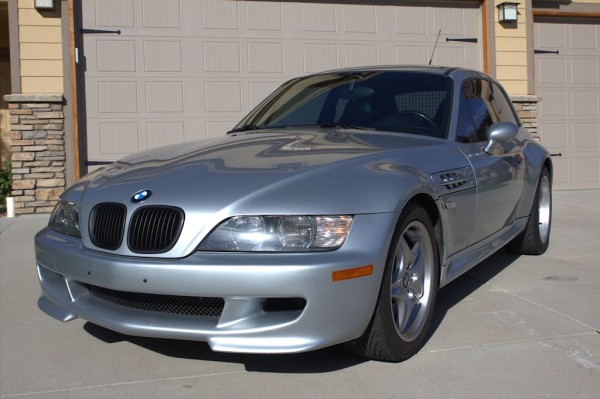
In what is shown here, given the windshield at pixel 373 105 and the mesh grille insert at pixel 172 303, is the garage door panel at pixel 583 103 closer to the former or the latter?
the windshield at pixel 373 105

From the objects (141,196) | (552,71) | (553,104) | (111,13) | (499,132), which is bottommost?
(141,196)

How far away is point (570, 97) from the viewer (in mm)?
10586

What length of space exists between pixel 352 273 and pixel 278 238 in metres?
0.34

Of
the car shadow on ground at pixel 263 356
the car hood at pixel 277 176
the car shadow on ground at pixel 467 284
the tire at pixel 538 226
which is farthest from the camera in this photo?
the tire at pixel 538 226

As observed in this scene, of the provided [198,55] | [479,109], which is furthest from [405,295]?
[198,55]

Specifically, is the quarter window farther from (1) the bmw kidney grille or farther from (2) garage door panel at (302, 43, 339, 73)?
(2) garage door panel at (302, 43, 339, 73)

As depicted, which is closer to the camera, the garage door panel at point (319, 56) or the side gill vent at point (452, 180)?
the side gill vent at point (452, 180)

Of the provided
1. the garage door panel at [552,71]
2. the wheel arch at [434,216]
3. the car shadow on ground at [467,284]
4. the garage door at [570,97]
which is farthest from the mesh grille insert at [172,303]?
the garage door panel at [552,71]

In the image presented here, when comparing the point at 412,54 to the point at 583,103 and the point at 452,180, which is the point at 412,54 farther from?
the point at 452,180

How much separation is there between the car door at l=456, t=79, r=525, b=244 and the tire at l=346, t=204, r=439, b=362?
2.25 feet

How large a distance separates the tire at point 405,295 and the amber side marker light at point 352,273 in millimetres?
181

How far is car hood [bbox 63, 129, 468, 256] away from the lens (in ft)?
9.10

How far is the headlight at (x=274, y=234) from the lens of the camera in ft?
8.95

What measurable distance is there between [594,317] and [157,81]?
6.39 m
